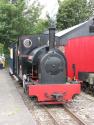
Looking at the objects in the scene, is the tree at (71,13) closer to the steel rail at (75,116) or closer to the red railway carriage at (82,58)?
the red railway carriage at (82,58)

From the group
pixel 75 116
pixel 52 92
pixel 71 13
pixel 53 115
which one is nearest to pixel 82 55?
pixel 52 92

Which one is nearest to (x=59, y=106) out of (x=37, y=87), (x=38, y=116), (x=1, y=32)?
(x=37, y=87)

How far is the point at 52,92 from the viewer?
1395 cm

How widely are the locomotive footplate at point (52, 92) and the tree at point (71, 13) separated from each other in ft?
111

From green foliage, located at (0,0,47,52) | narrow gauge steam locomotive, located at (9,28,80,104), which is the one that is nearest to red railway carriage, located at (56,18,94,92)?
narrow gauge steam locomotive, located at (9,28,80,104)

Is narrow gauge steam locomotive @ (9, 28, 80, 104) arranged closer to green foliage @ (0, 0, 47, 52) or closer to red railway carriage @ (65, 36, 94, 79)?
red railway carriage @ (65, 36, 94, 79)

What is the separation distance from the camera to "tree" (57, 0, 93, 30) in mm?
47719

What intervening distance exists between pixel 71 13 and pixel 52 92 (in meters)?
34.6

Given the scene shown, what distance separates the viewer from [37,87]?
1380 cm

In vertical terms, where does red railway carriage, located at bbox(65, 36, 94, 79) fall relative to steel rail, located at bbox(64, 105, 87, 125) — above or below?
above

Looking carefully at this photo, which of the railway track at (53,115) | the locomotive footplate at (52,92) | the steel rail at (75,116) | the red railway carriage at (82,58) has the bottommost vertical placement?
the railway track at (53,115)

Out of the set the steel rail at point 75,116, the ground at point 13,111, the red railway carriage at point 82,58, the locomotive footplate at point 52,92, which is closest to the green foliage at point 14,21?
the red railway carriage at point 82,58

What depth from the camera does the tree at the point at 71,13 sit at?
47.7 m

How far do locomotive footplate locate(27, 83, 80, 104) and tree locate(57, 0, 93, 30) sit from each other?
33.9 m
